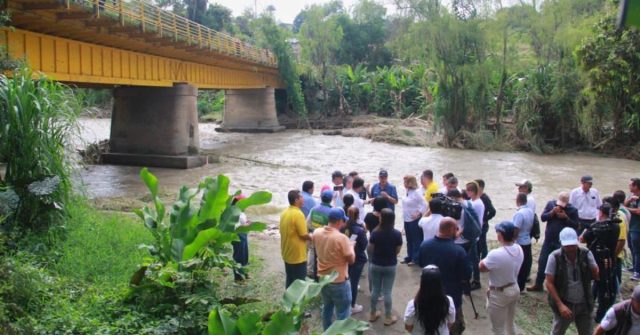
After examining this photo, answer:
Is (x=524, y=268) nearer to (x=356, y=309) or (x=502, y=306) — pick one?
(x=502, y=306)

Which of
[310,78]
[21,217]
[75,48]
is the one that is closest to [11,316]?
[21,217]

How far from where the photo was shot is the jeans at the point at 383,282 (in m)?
6.19

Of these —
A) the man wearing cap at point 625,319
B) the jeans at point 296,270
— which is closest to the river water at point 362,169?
the jeans at point 296,270

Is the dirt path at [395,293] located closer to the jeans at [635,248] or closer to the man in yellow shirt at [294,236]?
the man in yellow shirt at [294,236]

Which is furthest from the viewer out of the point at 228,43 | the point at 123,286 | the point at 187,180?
the point at 228,43

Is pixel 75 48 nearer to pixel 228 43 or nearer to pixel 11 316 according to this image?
pixel 228 43

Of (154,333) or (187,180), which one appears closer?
(154,333)

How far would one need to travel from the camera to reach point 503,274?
17.9ft

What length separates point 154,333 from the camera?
505 centimetres

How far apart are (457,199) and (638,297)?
2.95m

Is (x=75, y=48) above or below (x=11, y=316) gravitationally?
above

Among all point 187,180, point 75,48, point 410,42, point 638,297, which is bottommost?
point 187,180

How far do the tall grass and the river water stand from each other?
575 cm

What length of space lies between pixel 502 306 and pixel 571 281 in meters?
0.71
